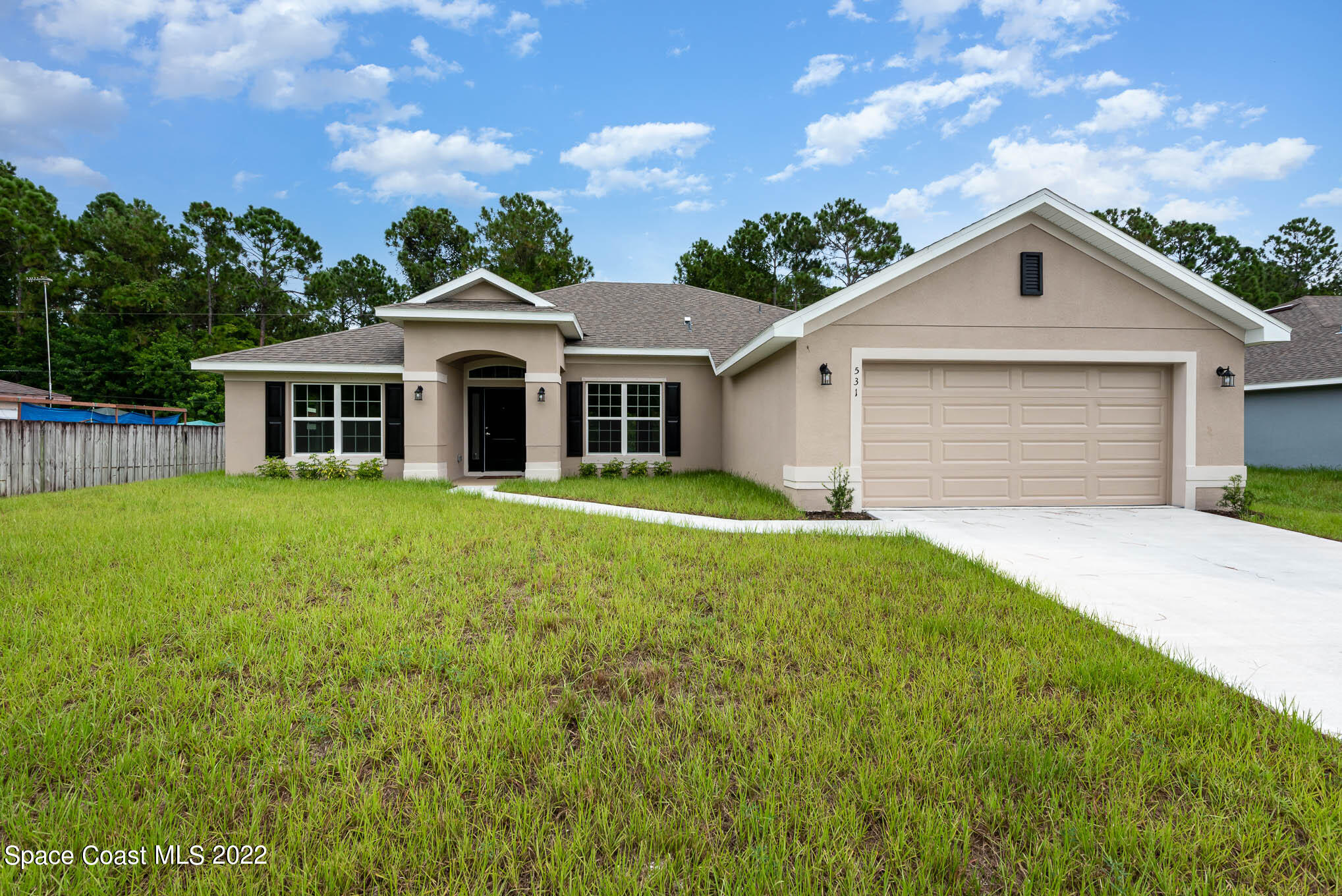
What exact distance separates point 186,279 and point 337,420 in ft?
99.8

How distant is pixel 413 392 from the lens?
450 inches

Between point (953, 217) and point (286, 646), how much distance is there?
22580 mm

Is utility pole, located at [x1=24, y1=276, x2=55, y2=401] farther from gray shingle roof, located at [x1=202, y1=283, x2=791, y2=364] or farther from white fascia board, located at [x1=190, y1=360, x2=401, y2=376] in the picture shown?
gray shingle roof, located at [x1=202, y1=283, x2=791, y2=364]

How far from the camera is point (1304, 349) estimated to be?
15266mm

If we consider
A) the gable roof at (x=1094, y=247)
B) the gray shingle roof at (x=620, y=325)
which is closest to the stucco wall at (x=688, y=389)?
the gray shingle roof at (x=620, y=325)

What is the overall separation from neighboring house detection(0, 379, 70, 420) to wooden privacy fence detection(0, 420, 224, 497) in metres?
5.50

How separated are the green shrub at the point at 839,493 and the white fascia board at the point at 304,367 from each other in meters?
9.39

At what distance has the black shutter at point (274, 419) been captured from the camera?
40.4ft

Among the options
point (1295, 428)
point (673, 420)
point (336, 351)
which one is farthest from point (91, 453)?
point (1295, 428)

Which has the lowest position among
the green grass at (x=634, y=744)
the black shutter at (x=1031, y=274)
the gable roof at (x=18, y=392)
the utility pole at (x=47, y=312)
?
the green grass at (x=634, y=744)

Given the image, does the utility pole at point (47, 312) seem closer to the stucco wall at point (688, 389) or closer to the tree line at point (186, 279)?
the tree line at point (186, 279)

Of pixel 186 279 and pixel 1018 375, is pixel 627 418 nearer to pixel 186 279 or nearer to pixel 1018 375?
pixel 1018 375

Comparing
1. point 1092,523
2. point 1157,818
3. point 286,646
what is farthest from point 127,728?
point 1092,523

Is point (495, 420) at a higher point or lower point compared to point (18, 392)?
lower
